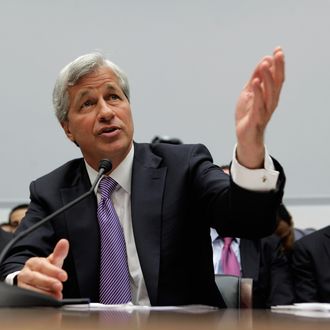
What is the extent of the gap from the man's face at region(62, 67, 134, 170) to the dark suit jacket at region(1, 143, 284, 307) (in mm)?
94

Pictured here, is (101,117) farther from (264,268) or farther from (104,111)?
(264,268)

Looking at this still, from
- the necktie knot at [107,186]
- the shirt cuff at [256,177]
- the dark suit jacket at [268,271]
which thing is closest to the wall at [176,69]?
the dark suit jacket at [268,271]

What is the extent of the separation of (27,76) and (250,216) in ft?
12.3

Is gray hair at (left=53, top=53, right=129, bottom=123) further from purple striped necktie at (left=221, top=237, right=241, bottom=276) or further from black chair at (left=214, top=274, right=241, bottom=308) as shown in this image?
purple striped necktie at (left=221, top=237, right=241, bottom=276)

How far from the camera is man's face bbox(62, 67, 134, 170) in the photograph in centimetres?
258

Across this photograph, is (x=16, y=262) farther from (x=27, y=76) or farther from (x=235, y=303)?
(x=27, y=76)

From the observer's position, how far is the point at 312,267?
13.5 ft

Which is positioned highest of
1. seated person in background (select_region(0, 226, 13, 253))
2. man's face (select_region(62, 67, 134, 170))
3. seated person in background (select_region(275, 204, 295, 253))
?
man's face (select_region(62, 67, 134, 170))

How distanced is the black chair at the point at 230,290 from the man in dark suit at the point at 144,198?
0.09 metres

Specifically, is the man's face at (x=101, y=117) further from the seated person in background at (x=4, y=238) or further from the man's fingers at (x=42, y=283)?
the seated person in background at (x=4, y=238)

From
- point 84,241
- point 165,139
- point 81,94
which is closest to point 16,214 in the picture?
point 165,139

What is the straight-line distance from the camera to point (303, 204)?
511 cm

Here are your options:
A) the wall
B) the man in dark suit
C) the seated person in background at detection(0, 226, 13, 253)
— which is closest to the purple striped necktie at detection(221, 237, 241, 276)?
the wall

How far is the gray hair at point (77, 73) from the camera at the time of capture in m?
2.59
